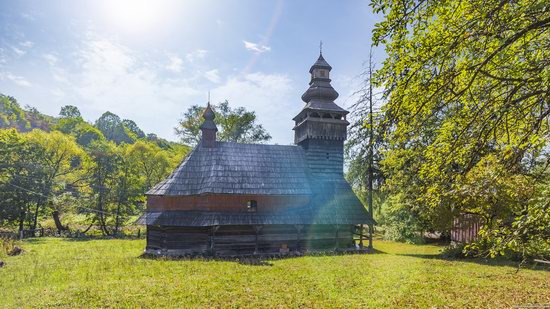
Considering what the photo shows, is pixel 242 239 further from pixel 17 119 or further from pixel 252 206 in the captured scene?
pixel 17 119

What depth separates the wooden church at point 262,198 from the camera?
19281 millimetres

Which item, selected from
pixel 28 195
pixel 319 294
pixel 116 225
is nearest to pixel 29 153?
pixel 28 195

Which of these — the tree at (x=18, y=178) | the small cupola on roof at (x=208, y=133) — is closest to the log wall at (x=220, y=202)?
the small cupola on roof at (x=208, y=133)

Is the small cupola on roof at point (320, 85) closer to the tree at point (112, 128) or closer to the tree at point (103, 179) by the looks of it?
the tree at point (103, 179)

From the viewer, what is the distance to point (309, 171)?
76.7ft

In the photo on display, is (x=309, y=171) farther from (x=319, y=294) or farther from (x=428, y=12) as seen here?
(x=428, y=12)

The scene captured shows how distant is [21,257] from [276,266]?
1527 cm

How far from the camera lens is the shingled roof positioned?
2014 cm

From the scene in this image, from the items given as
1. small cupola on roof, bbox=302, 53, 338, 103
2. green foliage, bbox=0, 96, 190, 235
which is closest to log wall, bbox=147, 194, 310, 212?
small cupola on roof, bbox=302, 53, 338, 103

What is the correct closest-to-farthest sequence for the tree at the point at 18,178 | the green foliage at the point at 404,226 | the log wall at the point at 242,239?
the log wall at the point at 242,239 < the green foliage at the point at 404,226 < the tree at the point at 18,178

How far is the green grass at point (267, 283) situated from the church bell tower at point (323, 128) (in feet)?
27.2

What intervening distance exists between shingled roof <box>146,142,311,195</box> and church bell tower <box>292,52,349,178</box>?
1.32m

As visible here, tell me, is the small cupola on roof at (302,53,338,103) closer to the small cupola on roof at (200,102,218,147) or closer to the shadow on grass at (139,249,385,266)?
the small cupola on roof at (200,102,218,147)

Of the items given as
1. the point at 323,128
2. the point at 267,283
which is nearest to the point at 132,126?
the point at 323,128
